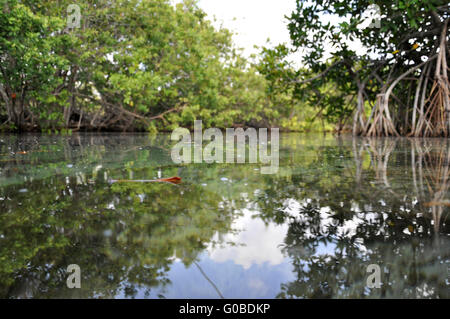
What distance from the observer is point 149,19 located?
928 cm

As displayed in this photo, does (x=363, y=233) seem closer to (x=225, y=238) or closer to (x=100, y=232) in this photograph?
(x=225, y=238)

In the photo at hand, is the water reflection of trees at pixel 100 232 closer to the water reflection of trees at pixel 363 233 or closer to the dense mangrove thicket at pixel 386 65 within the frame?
the water reflection of trees at pixel 363 233

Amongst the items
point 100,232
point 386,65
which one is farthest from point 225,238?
point 386,65

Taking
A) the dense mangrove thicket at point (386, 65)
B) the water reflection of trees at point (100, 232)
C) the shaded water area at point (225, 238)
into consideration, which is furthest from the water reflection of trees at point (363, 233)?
the dense mangrove thicket at point (386, 65)

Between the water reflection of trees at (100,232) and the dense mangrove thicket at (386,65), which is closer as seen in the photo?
the water reflection of trees at (100,232)

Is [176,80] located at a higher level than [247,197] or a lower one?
higher

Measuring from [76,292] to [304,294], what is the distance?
1.52 feet

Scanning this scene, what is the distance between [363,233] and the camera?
0.91 meters

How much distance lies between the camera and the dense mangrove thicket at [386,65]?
5.69 metres

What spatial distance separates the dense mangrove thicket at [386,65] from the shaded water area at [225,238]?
5.02 metres

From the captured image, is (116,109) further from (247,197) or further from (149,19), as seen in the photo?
(247,197)

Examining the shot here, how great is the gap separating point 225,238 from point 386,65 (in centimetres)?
818
